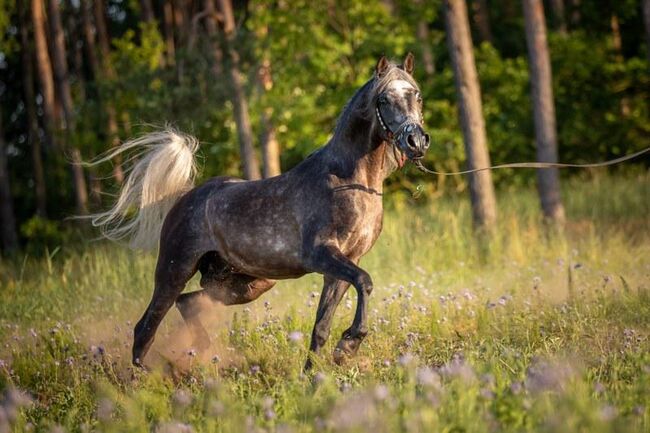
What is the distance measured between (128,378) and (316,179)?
92.3 inches

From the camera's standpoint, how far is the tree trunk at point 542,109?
1510 centimetres

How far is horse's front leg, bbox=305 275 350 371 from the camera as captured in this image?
661 centimetres

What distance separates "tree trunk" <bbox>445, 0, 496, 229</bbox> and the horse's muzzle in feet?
25.9

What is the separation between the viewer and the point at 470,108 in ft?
45.7

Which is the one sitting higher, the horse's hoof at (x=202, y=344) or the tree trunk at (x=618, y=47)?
the tree trunk at (x=618, y=47)

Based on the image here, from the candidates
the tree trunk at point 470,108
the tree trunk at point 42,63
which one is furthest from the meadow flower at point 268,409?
the tree trunk at point 42,63

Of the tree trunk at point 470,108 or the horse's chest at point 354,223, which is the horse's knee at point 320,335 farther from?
the tree trunk at point 470,108

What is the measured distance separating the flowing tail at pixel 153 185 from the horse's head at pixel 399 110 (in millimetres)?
2498

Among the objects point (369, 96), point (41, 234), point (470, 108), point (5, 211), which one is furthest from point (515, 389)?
point (5, 211)

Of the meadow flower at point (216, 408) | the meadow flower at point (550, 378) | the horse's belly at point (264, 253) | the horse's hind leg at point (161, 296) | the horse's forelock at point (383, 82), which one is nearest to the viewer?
the meadow flower at point (550, 378)

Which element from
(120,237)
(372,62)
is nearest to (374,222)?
(120,237)

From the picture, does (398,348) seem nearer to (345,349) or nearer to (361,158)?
(345,349)

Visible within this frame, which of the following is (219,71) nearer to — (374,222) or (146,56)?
(146,56)

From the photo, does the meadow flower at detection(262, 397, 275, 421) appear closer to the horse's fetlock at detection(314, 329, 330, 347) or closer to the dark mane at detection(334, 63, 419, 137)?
the horse's fetlock at detection(314, 329, 330, 347)
